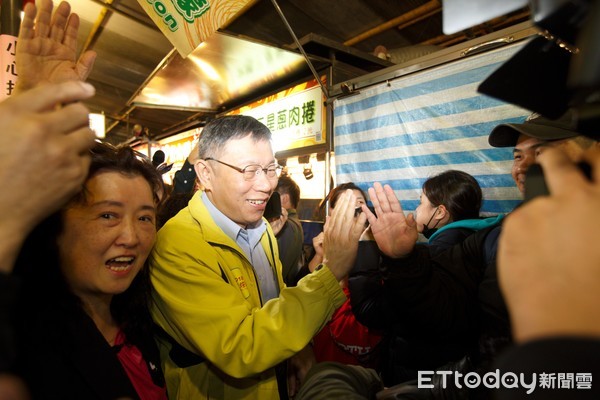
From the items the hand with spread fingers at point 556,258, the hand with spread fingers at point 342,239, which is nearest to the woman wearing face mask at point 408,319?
the hand with spread fingers at point 342,239

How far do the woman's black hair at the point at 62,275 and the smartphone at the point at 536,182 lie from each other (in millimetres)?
1512

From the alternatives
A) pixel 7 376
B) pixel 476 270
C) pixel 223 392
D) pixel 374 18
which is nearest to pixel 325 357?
pixel 223 392

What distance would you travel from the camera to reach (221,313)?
1.51m

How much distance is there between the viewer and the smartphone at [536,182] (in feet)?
2.08

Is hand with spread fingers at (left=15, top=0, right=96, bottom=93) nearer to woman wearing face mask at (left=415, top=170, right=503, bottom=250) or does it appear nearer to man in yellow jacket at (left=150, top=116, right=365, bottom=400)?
man in yellow jacket at (left=150, top=116, right=365, bottom=400)

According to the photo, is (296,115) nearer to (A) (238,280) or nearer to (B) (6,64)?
(B) (6,64)

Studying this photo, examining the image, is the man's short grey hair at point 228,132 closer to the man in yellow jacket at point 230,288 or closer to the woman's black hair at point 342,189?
the man in yellow jacket at point 230,288

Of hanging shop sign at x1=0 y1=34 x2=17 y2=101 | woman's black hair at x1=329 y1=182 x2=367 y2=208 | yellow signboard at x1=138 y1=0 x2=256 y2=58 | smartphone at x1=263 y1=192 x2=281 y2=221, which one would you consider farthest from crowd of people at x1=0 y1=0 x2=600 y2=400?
hanging shop sign at x1=0 y1=34 x2=17 y2=101

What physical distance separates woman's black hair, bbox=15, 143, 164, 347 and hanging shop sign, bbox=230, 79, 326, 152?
2.92 meters

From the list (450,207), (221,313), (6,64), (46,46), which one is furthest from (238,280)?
(6,64)

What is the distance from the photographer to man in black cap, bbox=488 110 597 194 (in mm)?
1748

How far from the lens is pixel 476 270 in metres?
2.08

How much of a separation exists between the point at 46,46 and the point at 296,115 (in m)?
3.73

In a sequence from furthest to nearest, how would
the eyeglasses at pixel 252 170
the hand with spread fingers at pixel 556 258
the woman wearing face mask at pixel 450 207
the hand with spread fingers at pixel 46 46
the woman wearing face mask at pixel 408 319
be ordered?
the woman wearing face mask at pixel 450 207
the eyeglasses at pixel 252 170
the woman wearing face mask at pixel 408 319
the hand with spread fingers at pixel 46 46
the hand with spread fingers at pixel 556 258
